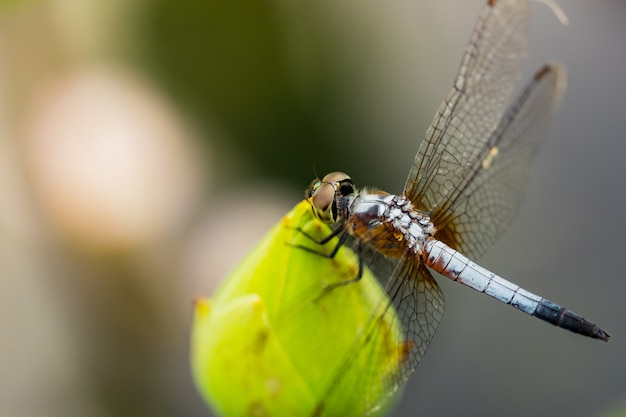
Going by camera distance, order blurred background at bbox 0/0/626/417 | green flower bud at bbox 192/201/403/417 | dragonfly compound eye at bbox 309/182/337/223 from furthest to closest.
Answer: blurred background at bbox 0/0/626/417, dragonfly compound eye at bbox 309/182/337/223, green flower bud at bbox 192/201/403/417

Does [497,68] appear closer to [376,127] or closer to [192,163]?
[376,127]

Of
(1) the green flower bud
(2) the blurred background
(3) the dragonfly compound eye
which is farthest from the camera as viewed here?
(2) the blurred background

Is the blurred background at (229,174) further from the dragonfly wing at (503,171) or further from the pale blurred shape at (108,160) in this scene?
the dragonfly wing at (503,171)

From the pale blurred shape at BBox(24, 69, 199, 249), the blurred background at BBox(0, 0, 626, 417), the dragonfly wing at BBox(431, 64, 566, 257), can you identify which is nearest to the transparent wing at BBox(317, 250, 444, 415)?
the dragonfly wing at BBox(431, 64, 566, 257)

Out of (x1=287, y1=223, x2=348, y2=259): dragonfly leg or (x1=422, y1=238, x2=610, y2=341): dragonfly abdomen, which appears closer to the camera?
(x1=287, y1=223, x2=348, y2=259): dragonfly leg

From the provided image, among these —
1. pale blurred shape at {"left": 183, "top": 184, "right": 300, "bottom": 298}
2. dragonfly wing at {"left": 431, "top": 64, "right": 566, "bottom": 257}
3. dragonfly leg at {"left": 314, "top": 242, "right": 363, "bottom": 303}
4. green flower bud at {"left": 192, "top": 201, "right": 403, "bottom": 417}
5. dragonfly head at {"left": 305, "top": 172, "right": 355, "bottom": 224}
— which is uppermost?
dragonfly wing at {"left": 431, "top": 64, "right": 566, "bottom": 257}

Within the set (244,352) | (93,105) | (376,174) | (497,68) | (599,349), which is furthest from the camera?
(376,174)

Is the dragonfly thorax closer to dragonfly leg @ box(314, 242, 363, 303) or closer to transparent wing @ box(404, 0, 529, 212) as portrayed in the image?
transparent wing @ box(404, 0, 529, 212)

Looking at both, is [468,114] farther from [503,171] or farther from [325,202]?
[325,202]

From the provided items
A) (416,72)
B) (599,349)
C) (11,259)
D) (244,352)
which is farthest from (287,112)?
(244,352)
